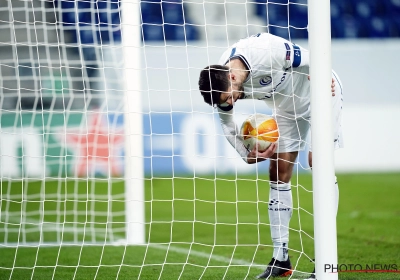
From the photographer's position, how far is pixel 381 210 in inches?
339

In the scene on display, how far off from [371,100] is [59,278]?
11.1 metres

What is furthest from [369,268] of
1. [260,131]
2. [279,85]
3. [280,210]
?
[279,85]

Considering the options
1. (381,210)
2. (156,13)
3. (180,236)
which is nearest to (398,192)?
(381,210)

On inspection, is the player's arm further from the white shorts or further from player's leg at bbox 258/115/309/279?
the white shorts

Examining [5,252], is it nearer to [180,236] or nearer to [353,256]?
[180,236]

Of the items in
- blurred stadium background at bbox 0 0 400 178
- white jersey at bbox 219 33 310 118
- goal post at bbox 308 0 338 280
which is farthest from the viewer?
blurred stadium background at bbox 0 0 400 178

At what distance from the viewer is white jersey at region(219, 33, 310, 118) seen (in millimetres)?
4195

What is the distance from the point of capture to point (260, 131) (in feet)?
13.9

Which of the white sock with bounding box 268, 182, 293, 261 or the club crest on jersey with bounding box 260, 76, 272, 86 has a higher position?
the club crest on jersey with bounding box 260, 76, 272, 86

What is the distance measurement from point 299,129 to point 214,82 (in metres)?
0.93

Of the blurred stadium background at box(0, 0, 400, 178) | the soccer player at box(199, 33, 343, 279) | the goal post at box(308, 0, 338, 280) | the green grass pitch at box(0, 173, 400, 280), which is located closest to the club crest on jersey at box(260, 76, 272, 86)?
the soccer player at box(199, 33, 343, 279)

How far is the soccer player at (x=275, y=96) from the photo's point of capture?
4.12m

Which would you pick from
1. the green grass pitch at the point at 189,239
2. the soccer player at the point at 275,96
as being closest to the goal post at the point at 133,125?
the green grass pitch at the point at 189,239

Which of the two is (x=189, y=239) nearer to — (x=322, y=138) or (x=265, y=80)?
(x=265, y=80)
